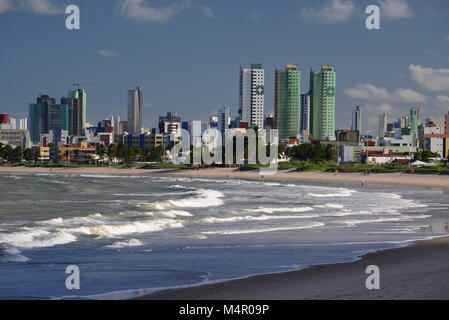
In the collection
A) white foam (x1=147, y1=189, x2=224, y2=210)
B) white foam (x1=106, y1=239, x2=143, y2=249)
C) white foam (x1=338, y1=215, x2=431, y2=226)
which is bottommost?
white foam (x1=147, y1=189, x2=224, y2=210)

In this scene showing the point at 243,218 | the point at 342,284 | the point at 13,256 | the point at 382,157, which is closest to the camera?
the point at 342,284

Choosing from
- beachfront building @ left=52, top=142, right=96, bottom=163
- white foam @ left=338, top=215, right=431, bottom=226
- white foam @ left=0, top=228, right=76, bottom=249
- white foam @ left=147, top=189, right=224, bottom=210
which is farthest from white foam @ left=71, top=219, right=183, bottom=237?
beachfront building @ left=52, top=142, right=96, bottom=163

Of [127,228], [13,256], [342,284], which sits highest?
[342,284]

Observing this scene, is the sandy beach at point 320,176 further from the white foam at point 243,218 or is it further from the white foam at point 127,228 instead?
the white foam at point 127,228

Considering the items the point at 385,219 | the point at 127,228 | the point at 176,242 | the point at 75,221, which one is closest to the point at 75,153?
the point at 75,221

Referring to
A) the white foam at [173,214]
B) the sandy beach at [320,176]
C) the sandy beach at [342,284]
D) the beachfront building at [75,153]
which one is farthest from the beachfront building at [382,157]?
the sandy beach at [342,284]

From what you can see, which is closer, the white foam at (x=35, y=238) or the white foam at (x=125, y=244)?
the white foam at (x=125, y=244)

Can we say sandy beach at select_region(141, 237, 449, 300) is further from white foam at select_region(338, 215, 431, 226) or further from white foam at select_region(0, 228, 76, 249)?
white foam at select_region(338, 215, 431, 226)

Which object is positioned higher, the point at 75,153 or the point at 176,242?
the point at 75,153

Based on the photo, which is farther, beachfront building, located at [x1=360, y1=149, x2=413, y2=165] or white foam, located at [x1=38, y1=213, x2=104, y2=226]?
beachfront building, located at [x1=360, y1=149, x2=413, y2=165]

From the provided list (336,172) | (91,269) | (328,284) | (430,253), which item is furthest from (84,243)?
(336,172)

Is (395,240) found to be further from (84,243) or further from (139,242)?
(84,243)

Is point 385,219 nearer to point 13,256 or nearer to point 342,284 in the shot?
point 342,284
